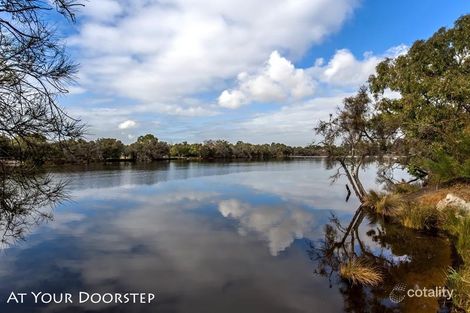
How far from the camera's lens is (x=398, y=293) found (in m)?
8.78

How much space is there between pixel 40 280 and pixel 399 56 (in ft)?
78.3

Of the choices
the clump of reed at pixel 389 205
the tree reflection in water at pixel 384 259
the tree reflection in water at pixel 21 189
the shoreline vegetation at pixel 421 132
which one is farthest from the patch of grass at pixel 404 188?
the tree reflection in water at pixel 21 189

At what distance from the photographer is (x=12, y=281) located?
10156 millimetres

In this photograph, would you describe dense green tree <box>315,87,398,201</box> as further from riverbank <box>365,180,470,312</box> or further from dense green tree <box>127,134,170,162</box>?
dense green tree <box>127,134,170,162</box>

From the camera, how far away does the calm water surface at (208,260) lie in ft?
28.8

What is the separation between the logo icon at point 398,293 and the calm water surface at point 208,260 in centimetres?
17

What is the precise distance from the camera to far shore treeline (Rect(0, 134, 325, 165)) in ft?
17.4

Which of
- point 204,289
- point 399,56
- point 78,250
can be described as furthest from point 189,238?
point 399,56

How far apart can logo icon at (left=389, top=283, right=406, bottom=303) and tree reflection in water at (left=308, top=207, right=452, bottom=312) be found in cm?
9

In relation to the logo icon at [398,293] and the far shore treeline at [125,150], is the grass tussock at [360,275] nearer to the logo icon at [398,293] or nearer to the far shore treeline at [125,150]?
the logo icon at [398,293]

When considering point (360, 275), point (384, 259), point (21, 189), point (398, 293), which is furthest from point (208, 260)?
point (21, 189)

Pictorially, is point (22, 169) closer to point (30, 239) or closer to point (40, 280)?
point (40, 280)

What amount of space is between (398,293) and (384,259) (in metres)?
3.19

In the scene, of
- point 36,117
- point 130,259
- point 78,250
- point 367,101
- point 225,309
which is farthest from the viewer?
point 367,101
